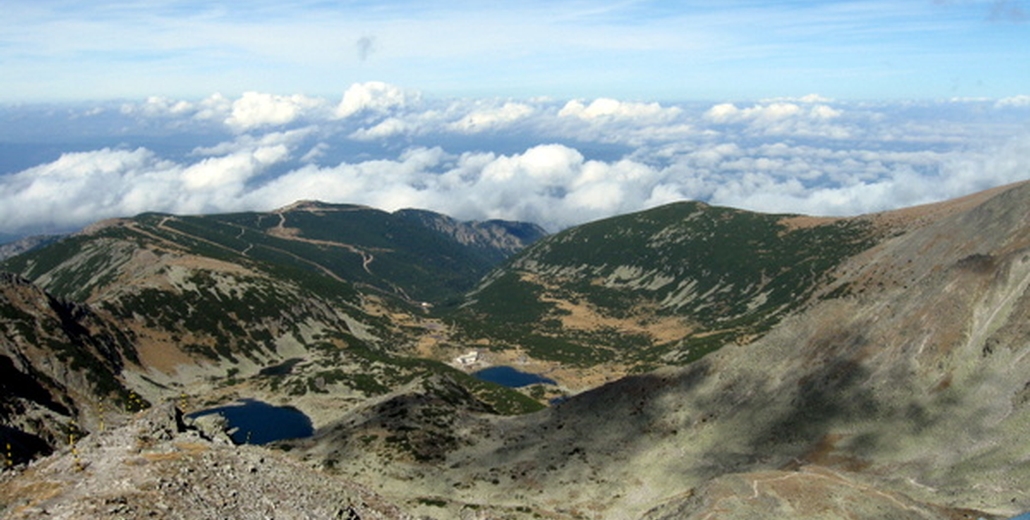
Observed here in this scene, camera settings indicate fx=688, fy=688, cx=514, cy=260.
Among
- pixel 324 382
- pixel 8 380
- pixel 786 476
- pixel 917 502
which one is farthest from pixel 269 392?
pixel 917 502

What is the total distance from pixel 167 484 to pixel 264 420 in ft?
411

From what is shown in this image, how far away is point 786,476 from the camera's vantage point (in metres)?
72.2

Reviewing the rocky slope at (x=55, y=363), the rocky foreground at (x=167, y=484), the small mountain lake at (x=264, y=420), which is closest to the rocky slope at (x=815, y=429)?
the rocky foreground at (x=167, y=484)

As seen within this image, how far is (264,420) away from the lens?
531 ft

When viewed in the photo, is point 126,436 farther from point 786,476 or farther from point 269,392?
point 269,392

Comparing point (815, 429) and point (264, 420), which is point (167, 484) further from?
point (264, 420)

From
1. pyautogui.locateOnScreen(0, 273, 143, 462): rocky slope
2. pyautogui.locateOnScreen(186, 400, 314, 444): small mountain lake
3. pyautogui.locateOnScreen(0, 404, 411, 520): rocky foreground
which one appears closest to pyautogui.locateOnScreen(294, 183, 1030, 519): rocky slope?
pyautogui.locateOnScreen(0, 404, 411, 520): rocky foreground

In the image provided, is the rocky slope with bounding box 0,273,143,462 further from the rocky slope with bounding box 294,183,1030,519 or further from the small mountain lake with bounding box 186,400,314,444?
the rocky slope with bounding box 294,183,1030,519

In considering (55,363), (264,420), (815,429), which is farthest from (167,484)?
(55,363)

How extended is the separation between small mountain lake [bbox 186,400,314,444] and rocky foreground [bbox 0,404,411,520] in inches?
3665

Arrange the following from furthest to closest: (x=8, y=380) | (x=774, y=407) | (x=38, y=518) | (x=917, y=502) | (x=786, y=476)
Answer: (x=8, y=380) < (x=774, y=407) < (x=786, y=476) < (x=917, y=502) < (x=38, y=518)

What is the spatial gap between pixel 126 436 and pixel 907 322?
97.5 metres

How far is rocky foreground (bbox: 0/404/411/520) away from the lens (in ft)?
133

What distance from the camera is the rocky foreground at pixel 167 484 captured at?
40500mm
